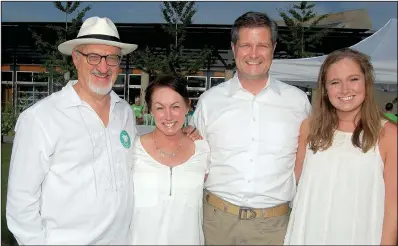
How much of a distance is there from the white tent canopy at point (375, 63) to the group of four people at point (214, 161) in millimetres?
1998

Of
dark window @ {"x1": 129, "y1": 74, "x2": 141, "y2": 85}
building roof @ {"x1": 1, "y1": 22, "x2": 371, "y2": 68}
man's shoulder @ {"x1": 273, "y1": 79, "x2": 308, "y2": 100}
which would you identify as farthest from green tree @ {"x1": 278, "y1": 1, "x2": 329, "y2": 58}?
man's shoulder @ {"x1": 273, "y1": 79, "x2": 308, "y2": 100}

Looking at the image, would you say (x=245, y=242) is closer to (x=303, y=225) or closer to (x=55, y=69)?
(x=303, y=225)

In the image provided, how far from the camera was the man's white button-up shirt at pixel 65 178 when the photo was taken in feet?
7.86

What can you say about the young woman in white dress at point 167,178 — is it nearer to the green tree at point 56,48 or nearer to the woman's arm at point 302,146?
the woman's arm at point 302,146

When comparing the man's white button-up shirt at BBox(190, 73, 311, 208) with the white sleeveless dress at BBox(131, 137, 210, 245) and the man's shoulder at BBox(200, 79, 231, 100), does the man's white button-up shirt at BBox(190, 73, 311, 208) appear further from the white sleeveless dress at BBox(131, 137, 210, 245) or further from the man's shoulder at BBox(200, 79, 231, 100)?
the white sleeveless dress at BBox(131, 137, 210, 245)

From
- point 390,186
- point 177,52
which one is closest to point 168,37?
point 177,52

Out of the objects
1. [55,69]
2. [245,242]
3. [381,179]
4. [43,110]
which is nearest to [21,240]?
[43,110]

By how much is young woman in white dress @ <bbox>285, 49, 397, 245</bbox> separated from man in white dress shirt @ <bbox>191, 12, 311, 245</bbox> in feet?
1.08

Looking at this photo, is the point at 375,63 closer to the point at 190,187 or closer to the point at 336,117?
the point at 336,117

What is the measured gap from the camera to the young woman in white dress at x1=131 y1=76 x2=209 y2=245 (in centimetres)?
259

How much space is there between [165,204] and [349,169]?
3.62ft

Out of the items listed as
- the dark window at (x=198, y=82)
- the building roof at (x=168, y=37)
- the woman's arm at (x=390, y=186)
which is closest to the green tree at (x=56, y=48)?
the building roof at (x=168, y=37)

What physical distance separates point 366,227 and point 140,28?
53.0 feet

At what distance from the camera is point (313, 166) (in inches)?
98.8
